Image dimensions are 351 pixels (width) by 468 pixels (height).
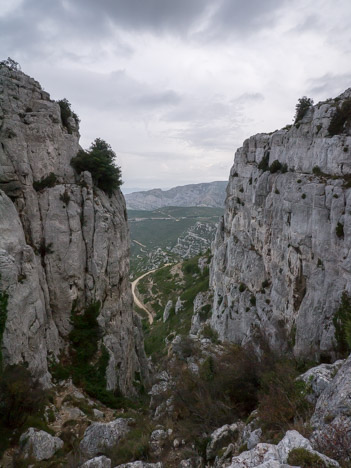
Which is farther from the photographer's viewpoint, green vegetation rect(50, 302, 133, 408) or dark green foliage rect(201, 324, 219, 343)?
dark green foliage rect(201, 324, 219, 343)

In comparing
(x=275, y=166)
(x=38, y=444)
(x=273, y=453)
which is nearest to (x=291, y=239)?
(x=275, y=166)

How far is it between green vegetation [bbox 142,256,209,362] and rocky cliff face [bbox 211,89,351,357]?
1403 cm

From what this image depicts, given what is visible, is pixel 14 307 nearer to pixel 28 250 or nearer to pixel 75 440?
pixel 28 250

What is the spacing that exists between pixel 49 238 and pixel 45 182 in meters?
5.15

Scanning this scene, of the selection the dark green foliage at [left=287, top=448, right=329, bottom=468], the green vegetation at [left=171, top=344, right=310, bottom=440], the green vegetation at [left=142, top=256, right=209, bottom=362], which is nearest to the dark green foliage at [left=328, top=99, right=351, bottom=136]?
the green vegetation at [left=171, top=344, right=310, bottom=440]

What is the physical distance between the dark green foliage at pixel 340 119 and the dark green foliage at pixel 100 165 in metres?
22.4

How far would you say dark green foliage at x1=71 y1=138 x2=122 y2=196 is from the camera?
2424 centimetres

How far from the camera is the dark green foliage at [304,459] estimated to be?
5369 millimetres

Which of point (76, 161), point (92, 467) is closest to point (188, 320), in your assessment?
A: point (76, 161)

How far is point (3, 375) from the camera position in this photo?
41.2 feet

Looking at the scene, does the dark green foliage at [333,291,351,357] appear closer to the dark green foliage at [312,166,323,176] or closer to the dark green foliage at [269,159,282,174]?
the dark green foliage at [312,166,323,176]

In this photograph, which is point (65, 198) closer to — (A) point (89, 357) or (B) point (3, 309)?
(B) point (3, 309)

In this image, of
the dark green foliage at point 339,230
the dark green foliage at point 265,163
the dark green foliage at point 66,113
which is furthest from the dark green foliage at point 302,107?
the dark green foliage at point 66,113

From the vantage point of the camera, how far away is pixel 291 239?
25203 mm
